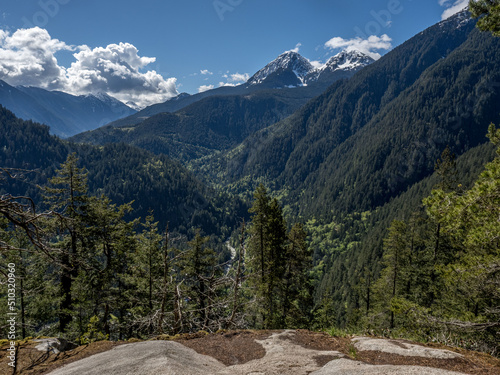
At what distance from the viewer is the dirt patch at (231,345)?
293 inches

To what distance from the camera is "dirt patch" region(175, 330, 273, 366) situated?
24.4 feet

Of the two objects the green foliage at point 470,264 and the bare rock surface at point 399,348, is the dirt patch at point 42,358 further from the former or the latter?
the green foliage at point 470,264

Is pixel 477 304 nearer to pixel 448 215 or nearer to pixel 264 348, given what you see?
pixel 448 215

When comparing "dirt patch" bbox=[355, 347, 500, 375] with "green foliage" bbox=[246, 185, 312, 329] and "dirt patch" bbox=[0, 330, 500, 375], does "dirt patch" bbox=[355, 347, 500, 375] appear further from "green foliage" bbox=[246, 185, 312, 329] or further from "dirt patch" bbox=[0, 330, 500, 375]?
"green foliage" bbox=[246, 185, 312, 329]

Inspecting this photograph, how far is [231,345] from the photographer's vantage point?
8.34m

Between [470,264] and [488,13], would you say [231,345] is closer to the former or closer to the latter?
[470,264]

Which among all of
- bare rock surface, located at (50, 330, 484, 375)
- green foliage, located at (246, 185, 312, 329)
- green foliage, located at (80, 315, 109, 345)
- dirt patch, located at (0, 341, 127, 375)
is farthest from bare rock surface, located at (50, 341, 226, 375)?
green foliage, located at (246, 185, 312, 329)

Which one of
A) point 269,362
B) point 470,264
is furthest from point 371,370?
point 470,264

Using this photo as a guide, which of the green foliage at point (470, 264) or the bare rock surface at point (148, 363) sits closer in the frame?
the bare rock surface at point (148, 363)

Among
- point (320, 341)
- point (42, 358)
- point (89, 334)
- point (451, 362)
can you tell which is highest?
point (42, 358)

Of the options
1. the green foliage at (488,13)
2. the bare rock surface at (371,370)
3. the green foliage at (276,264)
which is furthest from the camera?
the green foliage at (276,264)

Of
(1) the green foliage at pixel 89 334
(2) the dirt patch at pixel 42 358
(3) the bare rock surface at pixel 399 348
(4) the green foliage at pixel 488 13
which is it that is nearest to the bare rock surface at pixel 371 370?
(3) the bare rock surface at pixel 399 348

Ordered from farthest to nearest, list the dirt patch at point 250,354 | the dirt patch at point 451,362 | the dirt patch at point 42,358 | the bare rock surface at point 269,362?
the dirt patch at point 42,358 < the dirt patch at point 250,354 < the dirt patch at point 451,362 < the bare rock surface at point 269,362

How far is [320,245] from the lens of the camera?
17225 centimetres
